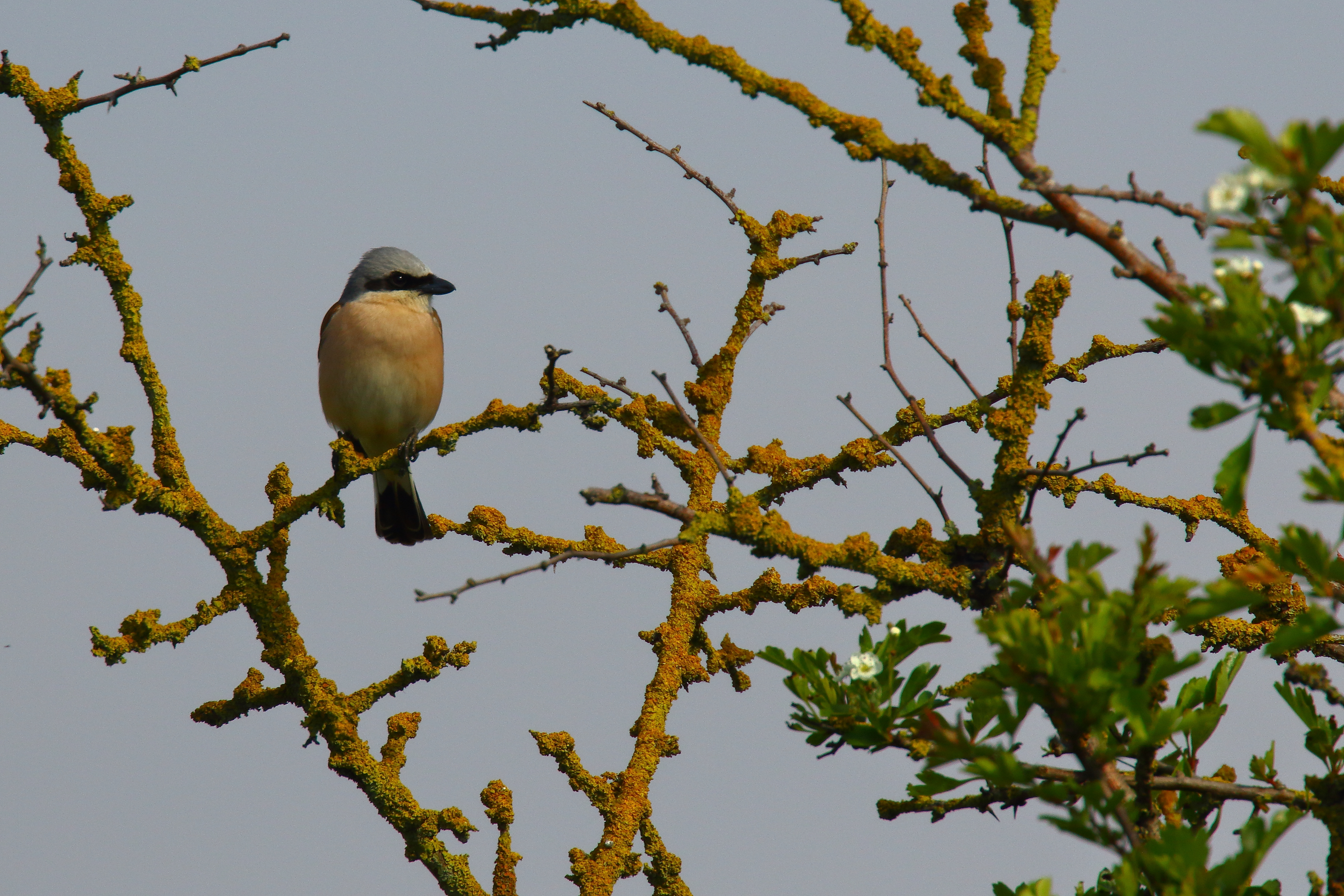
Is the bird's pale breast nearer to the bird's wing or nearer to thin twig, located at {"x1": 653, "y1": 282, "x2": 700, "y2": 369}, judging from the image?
the bird's wing

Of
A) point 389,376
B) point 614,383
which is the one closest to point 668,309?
point 614,383

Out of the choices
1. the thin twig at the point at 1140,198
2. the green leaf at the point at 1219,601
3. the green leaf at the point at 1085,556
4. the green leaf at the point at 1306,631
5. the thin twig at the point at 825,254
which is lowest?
the green leaf at the point at 1306,631

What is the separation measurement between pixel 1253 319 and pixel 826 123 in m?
1.02

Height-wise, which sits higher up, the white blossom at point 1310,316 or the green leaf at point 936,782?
the white blossom at point 1310,316

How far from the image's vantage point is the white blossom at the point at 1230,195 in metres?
1.69

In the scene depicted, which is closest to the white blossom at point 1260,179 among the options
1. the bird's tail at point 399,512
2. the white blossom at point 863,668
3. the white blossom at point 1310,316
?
the white blossom at point 1310,316

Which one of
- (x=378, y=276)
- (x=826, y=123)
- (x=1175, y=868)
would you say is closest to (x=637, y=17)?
(x=826, y=123)

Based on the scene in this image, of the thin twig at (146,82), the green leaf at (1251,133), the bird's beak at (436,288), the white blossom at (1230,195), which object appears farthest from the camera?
the bird's beak at (436,288)

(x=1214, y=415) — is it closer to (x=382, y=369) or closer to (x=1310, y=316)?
(x=1310, y=316)

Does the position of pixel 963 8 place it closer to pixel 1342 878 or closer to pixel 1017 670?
pixel 1017 670

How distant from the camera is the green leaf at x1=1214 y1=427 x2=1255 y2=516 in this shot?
1.83 m

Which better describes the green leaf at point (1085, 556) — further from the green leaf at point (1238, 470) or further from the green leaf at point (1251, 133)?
the green leaf at point (1251, 133)

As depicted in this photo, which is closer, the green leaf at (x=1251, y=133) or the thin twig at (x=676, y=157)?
the green leaf at (x=1251, y=133)

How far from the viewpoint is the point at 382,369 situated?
21.1 feet
